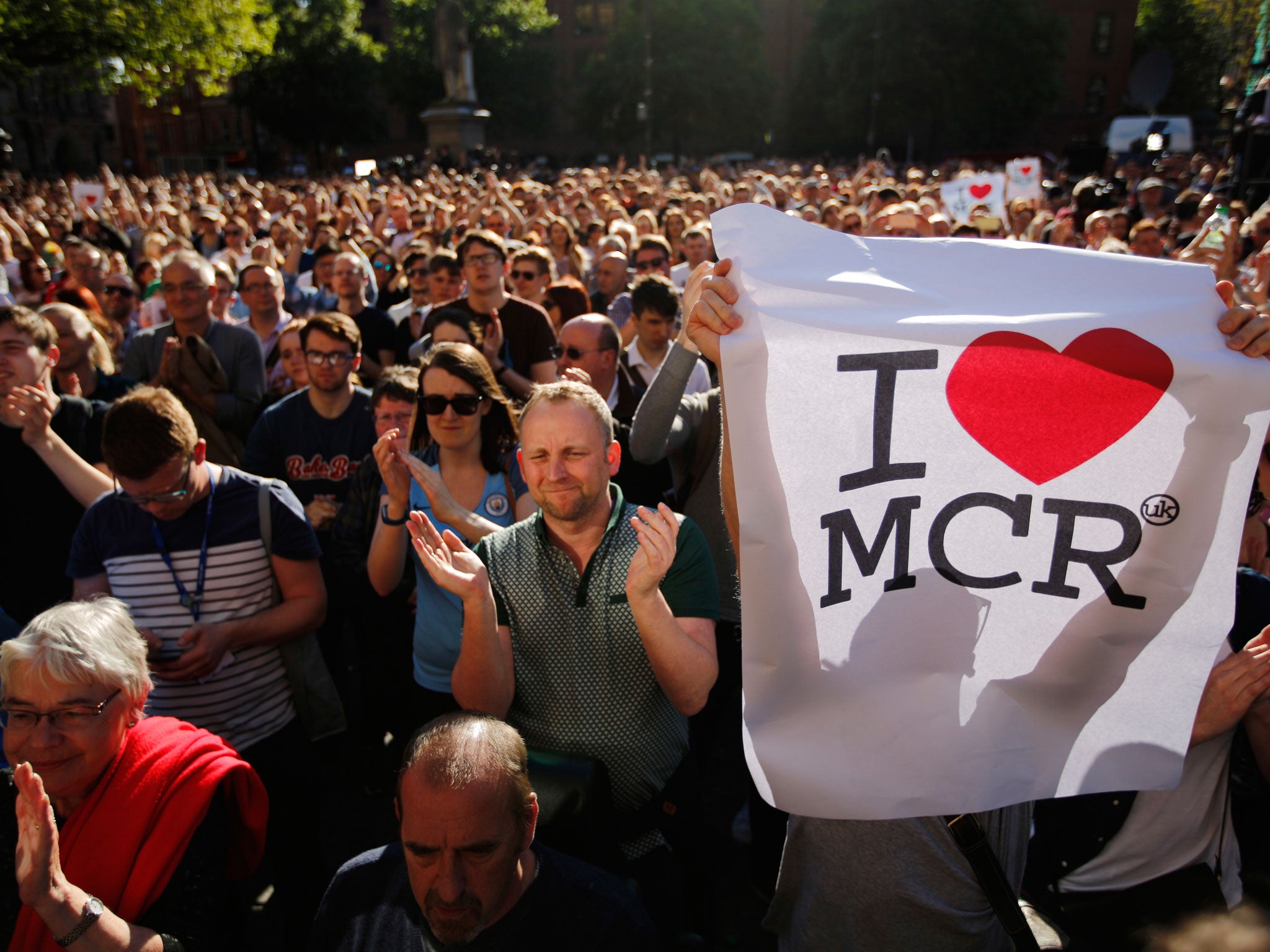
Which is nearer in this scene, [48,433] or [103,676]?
[103,676]

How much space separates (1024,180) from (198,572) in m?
11.0

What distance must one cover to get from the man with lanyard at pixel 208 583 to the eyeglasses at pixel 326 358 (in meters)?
1.09

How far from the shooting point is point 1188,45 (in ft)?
185

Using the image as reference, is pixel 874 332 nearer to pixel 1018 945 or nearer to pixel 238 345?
pixel 1018 945

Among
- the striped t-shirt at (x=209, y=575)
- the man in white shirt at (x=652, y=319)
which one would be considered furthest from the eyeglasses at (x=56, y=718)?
the man in white shirt at (x=652, y=319)

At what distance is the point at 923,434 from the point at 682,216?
8.08 m

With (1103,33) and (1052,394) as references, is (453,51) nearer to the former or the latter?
(1052,394)

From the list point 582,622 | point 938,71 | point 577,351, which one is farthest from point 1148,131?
point 582,622

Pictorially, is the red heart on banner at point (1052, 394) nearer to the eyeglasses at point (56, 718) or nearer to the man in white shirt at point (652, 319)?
the eyeglasses at point (56, 718)

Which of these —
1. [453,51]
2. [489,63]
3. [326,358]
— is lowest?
[326,358]

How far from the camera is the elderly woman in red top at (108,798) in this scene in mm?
1971

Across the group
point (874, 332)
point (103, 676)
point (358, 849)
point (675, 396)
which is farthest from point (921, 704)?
point (358, 849)

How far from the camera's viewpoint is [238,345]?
4797mm

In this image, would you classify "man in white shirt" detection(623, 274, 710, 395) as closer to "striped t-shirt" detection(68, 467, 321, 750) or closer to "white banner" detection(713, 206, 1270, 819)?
"striped t-shirt" detection(68, 467, 321, 750)
